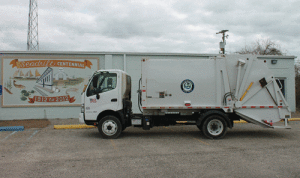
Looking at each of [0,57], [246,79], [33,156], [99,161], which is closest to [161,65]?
[246,79]

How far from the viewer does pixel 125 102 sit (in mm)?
9211

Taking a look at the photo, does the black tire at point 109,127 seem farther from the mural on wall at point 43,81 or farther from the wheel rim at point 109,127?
the mural on wall at point 43,81

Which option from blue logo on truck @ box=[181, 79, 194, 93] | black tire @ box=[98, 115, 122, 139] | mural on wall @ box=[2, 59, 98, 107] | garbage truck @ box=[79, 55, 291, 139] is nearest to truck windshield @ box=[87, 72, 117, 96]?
garbage truck @ box=[79, 55, 291, 139]

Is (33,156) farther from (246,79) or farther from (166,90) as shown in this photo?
(246,79)

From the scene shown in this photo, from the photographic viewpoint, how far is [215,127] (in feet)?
29.1

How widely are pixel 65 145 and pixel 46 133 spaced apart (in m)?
2.65

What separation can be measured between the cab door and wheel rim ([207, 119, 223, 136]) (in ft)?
11.0

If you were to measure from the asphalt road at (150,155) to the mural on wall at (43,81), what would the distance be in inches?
180

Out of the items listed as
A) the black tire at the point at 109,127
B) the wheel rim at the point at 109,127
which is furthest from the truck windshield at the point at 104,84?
the wheel rim at the point at 109,127

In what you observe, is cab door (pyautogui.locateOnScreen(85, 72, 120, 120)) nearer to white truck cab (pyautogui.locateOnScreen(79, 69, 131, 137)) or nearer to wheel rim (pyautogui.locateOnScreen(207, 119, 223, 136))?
white truck cab (pyautogui.locateOnScreen(79, 69, 131, 137))

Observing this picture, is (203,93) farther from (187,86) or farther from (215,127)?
(215,127)

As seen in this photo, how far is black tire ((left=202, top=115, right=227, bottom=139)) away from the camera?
28.7ft

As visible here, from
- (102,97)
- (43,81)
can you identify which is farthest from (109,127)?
(43,81)

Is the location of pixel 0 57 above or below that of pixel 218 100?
above
